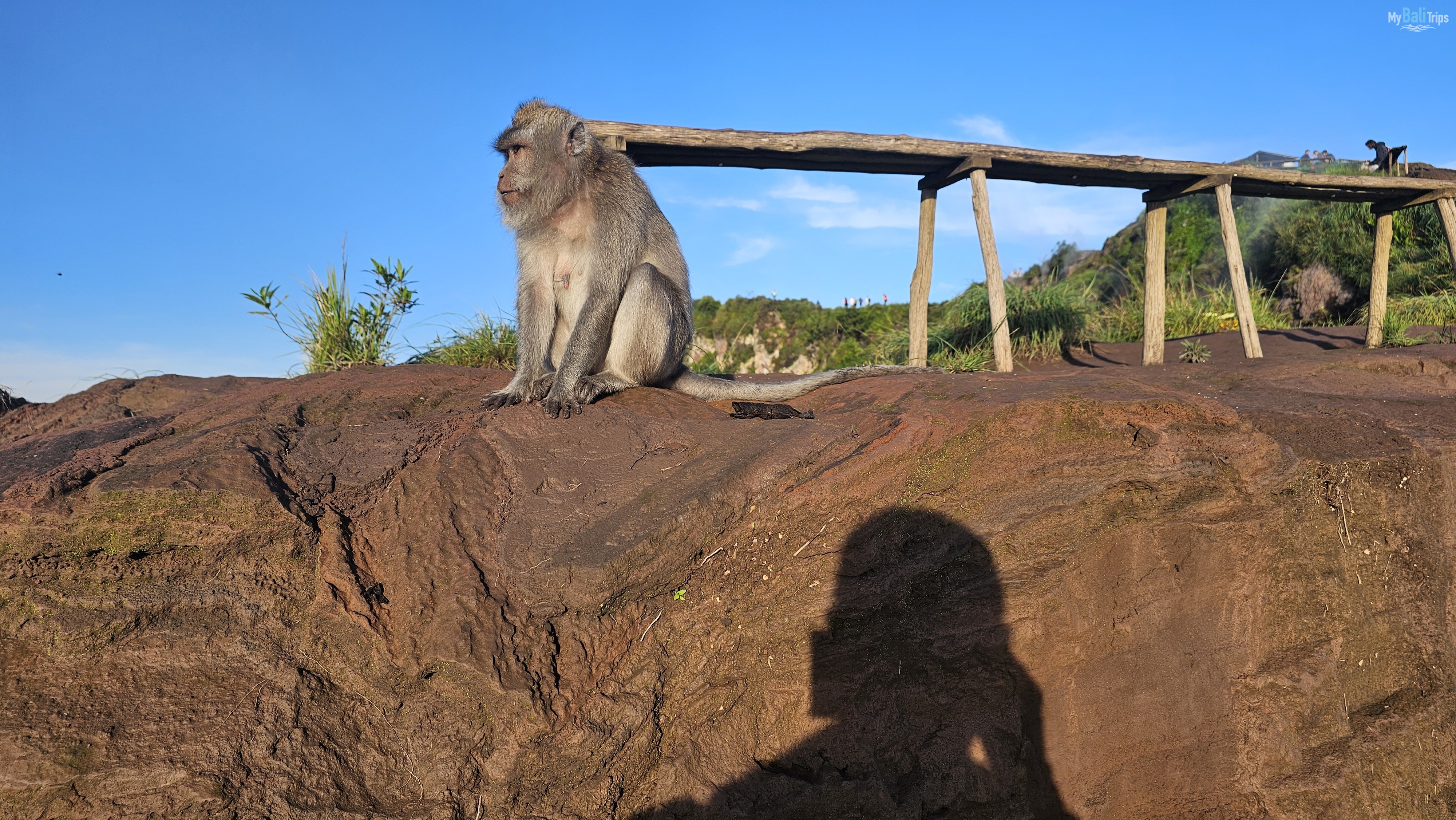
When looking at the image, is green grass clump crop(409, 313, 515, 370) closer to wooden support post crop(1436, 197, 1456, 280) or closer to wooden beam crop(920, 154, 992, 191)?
wooden beam crop(920, 154, 992, 191)

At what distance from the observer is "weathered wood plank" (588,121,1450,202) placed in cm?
666

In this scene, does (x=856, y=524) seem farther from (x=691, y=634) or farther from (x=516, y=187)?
(x=516, y=187)

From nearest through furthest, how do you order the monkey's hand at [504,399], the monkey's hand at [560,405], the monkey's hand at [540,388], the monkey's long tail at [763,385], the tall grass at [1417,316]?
the monkey's hand at [560,405] < the monkey's hand at [504,399] < the monkey's hand at [540,388] < the monkey's long tail at [763,385] < the tall grass at [1417,316]

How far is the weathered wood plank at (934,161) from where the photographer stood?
6656mm

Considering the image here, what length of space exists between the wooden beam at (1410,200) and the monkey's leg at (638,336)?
1005cm

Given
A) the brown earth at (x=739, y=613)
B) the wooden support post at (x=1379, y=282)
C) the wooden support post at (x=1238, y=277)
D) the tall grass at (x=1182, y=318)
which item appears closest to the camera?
the brown earth at (x=739, y=613)

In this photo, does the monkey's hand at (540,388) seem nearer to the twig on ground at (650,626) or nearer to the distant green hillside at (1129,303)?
the twig on ground at (650,626)

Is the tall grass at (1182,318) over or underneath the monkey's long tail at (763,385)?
over

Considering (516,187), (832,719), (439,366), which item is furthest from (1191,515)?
(439,366)

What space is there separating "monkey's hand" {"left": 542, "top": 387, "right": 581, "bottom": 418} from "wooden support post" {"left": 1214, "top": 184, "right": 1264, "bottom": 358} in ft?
25.0

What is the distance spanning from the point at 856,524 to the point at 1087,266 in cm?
1794

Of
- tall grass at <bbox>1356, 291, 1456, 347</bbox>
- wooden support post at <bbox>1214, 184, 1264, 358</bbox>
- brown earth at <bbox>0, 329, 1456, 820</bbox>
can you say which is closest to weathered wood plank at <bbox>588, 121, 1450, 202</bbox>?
wooden support post at <bbox>1214, 184, 1264, 358</bbox>

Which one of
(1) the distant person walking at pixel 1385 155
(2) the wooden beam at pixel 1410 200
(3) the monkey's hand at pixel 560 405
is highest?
(1) the distant person walking at pixel 1385 155

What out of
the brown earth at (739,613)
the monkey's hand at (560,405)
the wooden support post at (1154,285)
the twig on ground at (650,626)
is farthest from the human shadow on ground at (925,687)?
the wooden support post at (1154,285)
